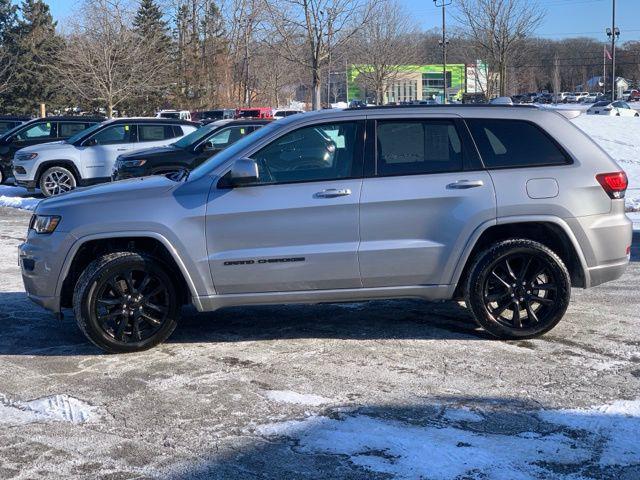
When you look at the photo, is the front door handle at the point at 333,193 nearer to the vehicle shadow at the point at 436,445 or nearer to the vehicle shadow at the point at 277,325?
the vehicle shadow at the point at 277,325

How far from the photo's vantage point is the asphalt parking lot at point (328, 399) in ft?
13.2

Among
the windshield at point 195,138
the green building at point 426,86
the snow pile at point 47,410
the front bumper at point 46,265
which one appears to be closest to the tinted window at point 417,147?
the front bumper at point 46,265

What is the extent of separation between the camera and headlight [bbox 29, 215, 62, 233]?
5848 millimetres

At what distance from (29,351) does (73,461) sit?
2.17 metres

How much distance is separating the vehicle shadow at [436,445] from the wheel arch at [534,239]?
144 cm

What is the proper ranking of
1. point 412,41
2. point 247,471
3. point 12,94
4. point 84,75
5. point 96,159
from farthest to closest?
point 12,94, point 412,41, point 84,75, point 96,159, point 247,471

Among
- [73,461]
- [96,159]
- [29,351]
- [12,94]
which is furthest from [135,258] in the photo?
[12,94]

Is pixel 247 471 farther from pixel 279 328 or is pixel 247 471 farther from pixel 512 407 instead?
pixel 279 328

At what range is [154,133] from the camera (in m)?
17.0

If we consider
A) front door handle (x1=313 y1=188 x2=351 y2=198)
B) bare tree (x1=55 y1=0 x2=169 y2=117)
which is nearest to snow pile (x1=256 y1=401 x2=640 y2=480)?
front door handle (x1=313 y1=188 x2=351 y2=198)

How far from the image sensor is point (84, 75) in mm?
32250

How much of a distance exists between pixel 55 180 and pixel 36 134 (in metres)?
4.06

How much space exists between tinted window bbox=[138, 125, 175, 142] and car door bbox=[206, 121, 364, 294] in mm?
11606

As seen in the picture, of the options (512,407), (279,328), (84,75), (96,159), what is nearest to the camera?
(512,407)
